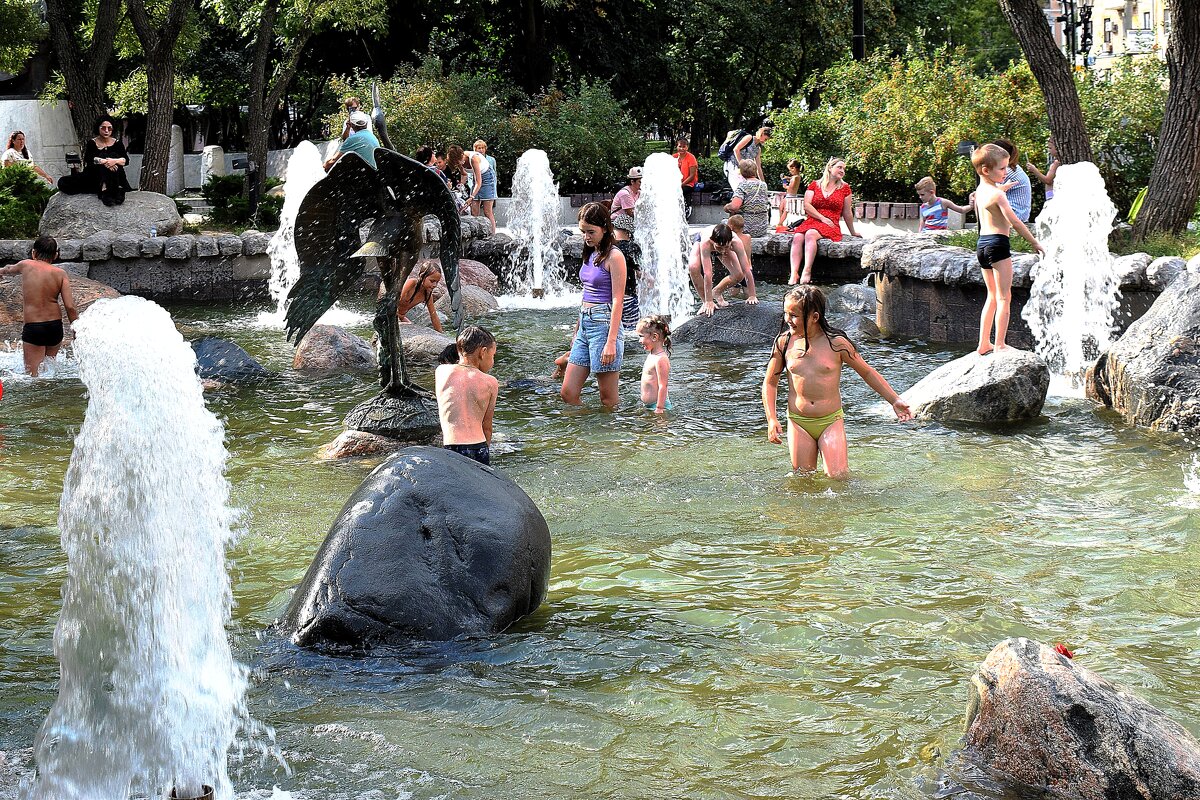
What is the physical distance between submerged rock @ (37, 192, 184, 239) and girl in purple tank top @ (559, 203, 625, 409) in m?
9.69

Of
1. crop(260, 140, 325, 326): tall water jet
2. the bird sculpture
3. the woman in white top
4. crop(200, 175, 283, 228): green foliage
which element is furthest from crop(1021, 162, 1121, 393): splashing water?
the woman in white top

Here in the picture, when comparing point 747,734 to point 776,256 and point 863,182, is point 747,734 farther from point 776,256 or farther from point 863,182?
point 863,182

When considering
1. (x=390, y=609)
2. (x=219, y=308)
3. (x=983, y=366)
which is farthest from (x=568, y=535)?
(x=219, y=308)

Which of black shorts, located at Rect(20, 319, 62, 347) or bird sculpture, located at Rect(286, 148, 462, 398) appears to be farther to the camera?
black shorts, located at Rect(20, 319, 62, 347)

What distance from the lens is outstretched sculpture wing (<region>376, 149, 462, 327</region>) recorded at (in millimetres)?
8727

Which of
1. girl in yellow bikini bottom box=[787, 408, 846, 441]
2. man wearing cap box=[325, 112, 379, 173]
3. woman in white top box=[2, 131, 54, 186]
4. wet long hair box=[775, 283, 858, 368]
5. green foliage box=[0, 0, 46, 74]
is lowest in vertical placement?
girl in yellow bikini bottom box=[787, 408, 846, 441]

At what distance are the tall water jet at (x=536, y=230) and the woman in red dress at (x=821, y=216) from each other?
369 cm

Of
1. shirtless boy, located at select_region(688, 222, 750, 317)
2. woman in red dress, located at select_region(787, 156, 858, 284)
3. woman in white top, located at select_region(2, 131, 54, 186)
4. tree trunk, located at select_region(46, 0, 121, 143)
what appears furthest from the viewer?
tree trunk, located at select_region(46, 0, 121, 143)

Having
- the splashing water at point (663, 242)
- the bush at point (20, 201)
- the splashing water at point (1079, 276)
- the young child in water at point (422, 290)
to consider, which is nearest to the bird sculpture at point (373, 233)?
the young child in water at point (422, 290)

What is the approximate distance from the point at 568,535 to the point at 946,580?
210 centimetres

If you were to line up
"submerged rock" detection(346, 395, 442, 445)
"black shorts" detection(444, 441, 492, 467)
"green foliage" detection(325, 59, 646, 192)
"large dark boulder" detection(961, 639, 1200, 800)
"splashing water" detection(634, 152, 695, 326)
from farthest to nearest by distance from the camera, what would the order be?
"green foliage" detection(325, 59, 646, 192) < "splashing water" detection(634, 152, 695, 326) < "submerged rock" detection(346, 395, 442, 445) < "black shorts" detection(444, 441, 492, 467) < "large dark boulder" detection(961, 639, 1200, 800)

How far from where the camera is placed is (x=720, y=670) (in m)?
5.25

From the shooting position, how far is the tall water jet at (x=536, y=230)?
Answer: 18969 millimetres

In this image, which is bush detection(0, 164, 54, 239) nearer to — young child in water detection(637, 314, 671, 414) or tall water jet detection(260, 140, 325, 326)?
tall water jet detection(260, 140, 325, 326)
